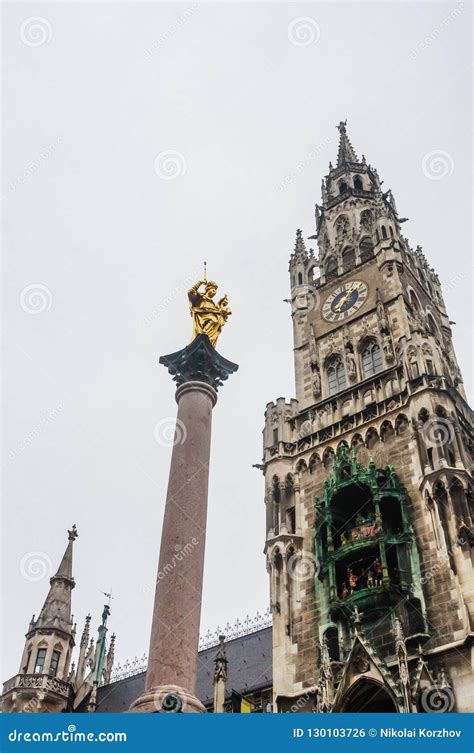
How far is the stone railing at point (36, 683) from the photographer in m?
41.3

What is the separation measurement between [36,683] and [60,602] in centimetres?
491

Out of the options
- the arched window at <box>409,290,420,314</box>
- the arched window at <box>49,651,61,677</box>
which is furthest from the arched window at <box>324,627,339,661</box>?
the arched window at <box>49,651,61,677</box>

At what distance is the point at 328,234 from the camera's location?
163 ft

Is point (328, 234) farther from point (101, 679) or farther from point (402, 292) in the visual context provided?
point (101, 679)

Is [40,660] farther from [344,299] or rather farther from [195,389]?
[195,389]

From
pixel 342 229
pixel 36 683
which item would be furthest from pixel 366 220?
pixel 36 683

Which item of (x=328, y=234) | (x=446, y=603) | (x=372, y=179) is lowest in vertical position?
(x=446, y=603)

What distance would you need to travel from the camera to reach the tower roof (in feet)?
145

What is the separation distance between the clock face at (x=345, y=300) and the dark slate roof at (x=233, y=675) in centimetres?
1702

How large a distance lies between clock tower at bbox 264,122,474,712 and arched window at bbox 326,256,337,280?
147 millimetres

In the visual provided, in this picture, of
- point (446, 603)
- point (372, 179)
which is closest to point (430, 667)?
point (446, 603)

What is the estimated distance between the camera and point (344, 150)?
57.6m

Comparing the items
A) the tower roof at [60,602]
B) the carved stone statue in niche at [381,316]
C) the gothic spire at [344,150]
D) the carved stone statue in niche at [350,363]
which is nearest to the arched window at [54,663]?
the tower roof at [60,602]

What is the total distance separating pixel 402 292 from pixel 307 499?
1264cm
